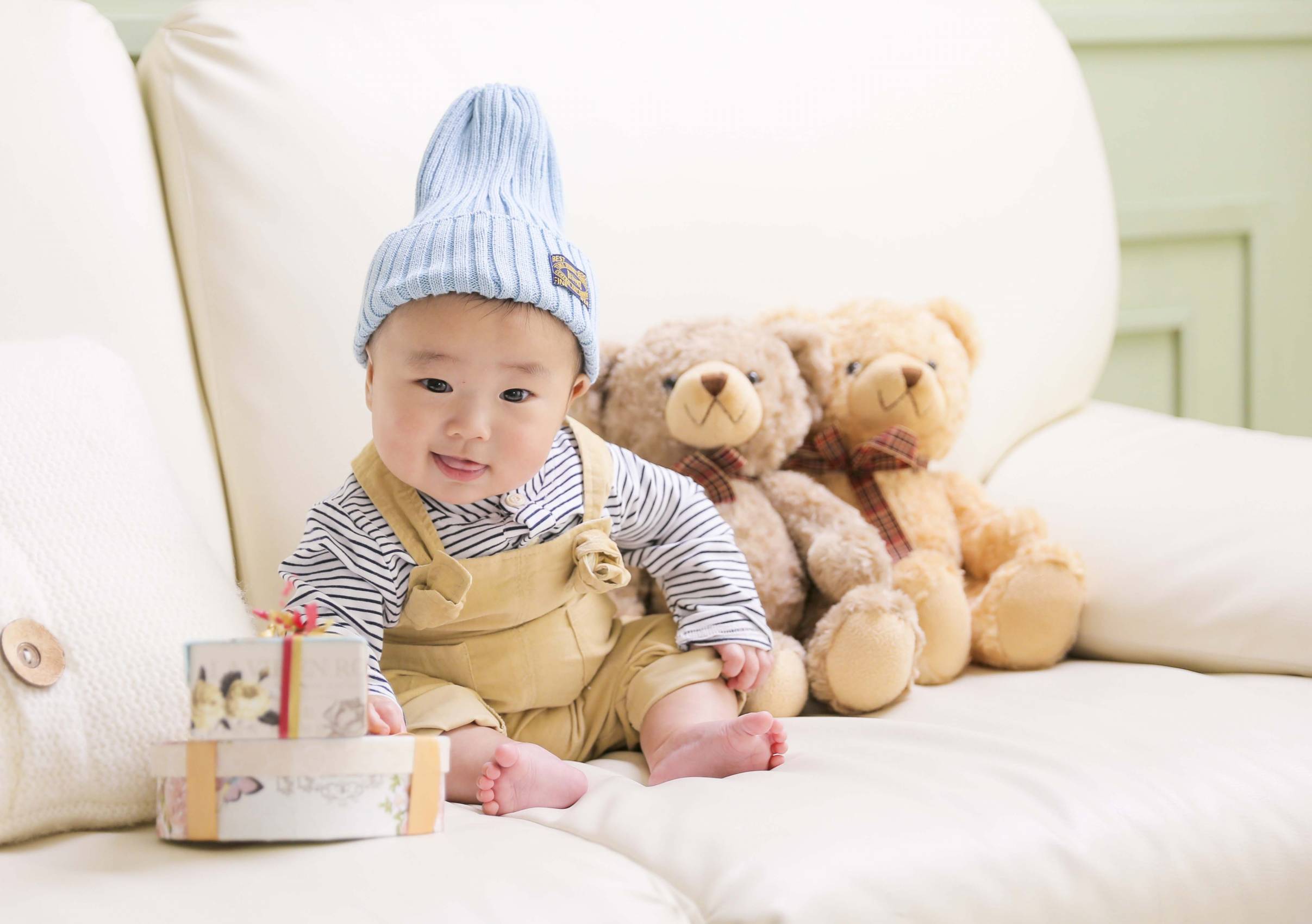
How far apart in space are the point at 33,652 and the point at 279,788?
19cm

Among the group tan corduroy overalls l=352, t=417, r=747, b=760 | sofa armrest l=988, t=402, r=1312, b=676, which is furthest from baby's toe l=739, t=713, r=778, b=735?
sofa armrest l=988, t=402, r=1312, b=676

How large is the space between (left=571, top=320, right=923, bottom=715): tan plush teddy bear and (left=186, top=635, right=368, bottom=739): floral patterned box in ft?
1.62

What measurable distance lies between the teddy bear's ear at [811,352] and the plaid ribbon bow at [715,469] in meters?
0.11

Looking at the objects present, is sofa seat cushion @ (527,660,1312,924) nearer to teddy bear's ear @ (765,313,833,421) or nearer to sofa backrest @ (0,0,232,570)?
teddy bear's ear @ (765,313,833,421)

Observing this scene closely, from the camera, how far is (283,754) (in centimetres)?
75

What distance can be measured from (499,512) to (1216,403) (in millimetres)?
1655

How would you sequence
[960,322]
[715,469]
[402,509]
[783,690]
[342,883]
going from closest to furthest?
1. [342,883]
2. [402,509]
3. [783,690]
4. [715,469]
5. [960,322]

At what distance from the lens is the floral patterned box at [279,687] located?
0.72m

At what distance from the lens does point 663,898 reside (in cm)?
74

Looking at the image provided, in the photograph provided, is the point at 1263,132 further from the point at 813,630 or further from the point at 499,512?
the point at 499,512

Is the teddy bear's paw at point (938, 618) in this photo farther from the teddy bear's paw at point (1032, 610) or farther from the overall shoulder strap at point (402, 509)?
the overall shoulder strap at point (402, 509)

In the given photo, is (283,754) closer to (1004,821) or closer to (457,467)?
(457,467)

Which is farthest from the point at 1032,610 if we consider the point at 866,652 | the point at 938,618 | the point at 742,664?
the point at 742,664

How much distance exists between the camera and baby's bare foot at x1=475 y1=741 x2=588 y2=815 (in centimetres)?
92
